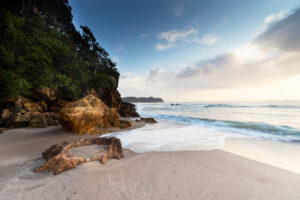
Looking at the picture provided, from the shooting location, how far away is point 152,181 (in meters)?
1.39

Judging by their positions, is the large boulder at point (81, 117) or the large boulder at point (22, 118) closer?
the large boulder at point (81, 117)

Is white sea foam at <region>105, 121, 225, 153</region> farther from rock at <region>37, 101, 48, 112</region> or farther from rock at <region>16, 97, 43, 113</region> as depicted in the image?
rock at <region>37, 101, 48, 112</region>

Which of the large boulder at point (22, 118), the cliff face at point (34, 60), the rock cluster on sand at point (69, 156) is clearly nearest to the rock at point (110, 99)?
the cliff face at point (34, 60)

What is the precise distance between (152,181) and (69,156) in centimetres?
148

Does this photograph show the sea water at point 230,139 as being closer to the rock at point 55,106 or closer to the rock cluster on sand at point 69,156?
the rock cluster on sand at point 69,156

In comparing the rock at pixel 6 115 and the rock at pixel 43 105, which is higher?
the rock at pixel 43 105

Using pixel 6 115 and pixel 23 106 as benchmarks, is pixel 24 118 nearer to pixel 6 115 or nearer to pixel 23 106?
pixel 6 115

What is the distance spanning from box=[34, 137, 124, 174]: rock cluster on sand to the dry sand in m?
0.10

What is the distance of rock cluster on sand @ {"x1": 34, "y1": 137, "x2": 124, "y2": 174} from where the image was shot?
4.89 feet

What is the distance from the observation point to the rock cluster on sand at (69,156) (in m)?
1.49

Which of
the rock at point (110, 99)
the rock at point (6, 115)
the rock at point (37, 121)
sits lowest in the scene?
the rock at point (37, 121)

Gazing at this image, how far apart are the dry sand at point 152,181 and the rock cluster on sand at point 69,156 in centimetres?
10

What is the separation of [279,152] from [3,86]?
35.5ft

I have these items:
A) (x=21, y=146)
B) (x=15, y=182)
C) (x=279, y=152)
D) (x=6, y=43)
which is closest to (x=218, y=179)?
(x=15, y=182)
